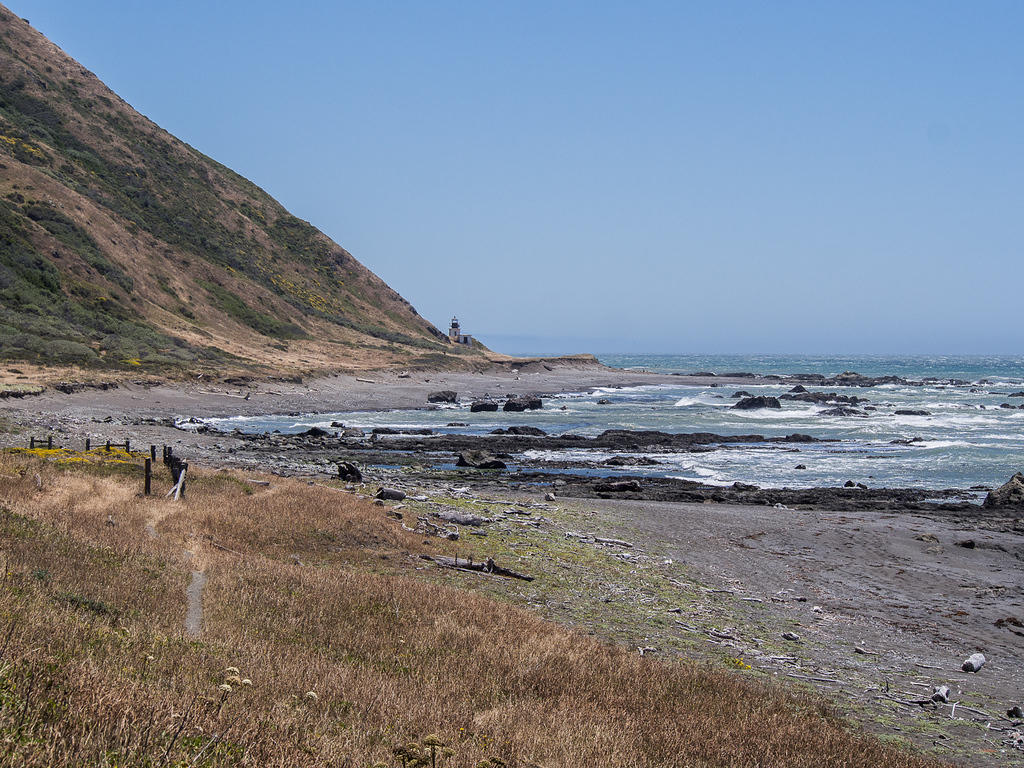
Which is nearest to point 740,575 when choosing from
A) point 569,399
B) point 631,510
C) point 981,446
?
point 631,510

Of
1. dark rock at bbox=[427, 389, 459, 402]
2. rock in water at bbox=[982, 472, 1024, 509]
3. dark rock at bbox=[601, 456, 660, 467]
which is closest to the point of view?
rock in water at bbox=[982, 472, 1024, 509]

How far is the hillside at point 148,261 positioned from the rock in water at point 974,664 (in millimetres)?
50590

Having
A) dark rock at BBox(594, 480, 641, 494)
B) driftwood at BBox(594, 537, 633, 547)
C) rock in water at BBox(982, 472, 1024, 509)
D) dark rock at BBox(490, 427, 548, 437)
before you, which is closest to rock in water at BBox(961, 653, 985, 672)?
driftwood at BBox(594, 537, 633, 547)

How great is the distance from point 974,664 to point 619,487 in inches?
688

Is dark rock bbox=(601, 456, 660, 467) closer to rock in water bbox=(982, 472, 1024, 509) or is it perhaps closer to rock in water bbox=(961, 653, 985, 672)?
rock in water bbox=(982, 472, 1024, 509)

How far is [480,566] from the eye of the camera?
14703 mm

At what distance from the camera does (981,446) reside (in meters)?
43.6

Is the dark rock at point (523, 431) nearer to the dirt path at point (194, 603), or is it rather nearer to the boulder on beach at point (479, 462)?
the boulder on beach at point (479, 462)

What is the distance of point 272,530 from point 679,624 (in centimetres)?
818

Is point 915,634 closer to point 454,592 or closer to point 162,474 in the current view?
point 454,592

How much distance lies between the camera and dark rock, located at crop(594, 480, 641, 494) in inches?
1141

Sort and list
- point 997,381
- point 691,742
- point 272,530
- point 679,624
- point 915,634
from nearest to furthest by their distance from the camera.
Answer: point 691,742 → point 679,624 → point 915,634 → point 272,530 → point 997,381

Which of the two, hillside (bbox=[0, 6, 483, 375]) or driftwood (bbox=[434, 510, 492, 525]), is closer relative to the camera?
driftwood (bbox=[434, 510, 492, 525])

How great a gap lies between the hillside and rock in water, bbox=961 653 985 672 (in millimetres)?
50590
